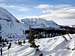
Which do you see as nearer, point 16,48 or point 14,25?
point 16,48

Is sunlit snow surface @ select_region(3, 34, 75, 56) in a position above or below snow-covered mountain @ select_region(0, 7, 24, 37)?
above

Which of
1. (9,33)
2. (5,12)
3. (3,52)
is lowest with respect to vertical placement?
(9,33)

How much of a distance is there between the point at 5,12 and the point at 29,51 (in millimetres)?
13278

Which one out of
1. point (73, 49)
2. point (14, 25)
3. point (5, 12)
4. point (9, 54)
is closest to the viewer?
point (73, 49)

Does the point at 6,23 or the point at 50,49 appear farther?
the point at 6,23

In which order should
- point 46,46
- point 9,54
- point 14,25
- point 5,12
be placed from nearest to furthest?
point 46,46
point 9,54
point 5,12
point 14,25

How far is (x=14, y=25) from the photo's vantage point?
1894 cm

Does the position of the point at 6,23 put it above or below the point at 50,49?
below

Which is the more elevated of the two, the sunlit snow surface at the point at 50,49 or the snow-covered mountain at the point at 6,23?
the sunlit snow surface at the point at 50,49

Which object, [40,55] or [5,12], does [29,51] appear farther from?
[5,12]

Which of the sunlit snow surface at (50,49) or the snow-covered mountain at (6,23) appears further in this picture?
the snow-covered mountain at (6,23)

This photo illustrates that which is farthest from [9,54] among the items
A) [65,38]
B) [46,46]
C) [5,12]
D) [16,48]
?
[5,12]

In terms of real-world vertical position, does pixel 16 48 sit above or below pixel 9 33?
above

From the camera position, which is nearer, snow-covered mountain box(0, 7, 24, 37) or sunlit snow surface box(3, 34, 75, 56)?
sunlit snow surface box(3, 34, 75, 56)
